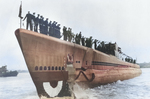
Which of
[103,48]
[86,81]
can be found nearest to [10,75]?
[103,48]

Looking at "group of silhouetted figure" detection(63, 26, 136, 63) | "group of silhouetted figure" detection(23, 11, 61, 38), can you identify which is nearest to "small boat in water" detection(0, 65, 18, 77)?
"group of silhouetted figure" detection(63, 26, 136, 63)

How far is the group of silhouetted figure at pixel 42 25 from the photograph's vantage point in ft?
28.6

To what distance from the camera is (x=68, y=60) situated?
29.1 ft

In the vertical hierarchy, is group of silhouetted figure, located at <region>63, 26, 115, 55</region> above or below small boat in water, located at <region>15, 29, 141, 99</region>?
above

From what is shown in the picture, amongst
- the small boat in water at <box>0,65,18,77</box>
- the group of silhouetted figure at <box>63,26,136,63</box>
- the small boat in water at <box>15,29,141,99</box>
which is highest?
the group of silhouetted figure at <box>63,26,136,63</box>

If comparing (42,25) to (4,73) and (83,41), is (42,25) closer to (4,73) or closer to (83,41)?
(83,41)

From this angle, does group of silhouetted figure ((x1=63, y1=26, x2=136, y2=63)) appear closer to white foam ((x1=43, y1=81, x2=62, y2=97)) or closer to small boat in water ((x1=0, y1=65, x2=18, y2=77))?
white foam ((x1=43, y1=81, x2=62, y2=97))

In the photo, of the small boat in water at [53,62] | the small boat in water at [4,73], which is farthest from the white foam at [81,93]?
the small boat in water at [4,73]

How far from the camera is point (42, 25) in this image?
9.14 meters

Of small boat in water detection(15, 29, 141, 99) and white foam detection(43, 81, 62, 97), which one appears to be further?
white foam detection(43, 81, 62, 97)

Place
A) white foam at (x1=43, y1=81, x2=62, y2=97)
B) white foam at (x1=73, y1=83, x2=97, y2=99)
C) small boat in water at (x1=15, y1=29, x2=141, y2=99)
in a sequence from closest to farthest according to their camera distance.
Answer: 1. small boat in water at (x1=15, y1=29, x2=141, y2=99)
2. white foam at (x1=43, y1=81, x2=62, y2=97)
3. white foam at (x1=73, y1=83, x2=97, y2=99)

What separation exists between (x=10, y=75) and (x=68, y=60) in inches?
1747

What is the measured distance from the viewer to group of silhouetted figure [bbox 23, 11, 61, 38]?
8.70m

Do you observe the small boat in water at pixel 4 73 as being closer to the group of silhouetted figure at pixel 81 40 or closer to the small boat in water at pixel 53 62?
the group of silhouetted figure at pixel 81 40
